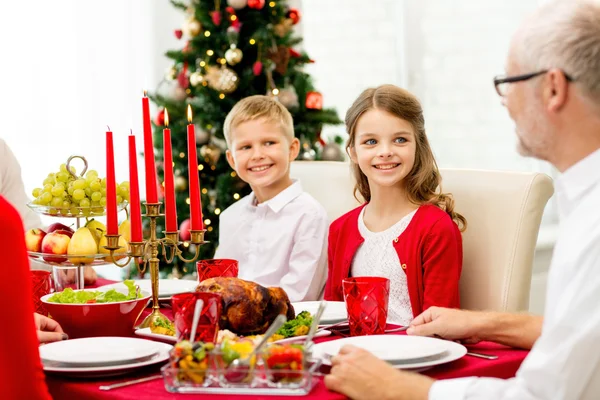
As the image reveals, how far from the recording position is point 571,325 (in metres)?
1.23

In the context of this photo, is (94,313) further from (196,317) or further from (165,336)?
(196,317)

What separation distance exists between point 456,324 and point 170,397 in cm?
63

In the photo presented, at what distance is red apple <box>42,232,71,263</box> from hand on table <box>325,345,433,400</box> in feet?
2.76

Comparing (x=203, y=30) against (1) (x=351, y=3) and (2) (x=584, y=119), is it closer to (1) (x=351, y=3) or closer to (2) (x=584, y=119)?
(1) (x=351, y=3)

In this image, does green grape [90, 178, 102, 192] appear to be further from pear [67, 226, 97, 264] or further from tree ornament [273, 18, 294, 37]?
tree ornament [273, 18, 294, 37]

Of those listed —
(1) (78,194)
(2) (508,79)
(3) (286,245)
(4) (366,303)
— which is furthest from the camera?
(3) (286,245)

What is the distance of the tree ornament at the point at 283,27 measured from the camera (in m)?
4.40

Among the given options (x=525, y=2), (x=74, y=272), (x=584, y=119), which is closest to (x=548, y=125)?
(x=584, y=119)

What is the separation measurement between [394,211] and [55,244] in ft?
3.28

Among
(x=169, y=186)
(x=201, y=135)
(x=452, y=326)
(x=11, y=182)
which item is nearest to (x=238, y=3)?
(x=201, y=135)

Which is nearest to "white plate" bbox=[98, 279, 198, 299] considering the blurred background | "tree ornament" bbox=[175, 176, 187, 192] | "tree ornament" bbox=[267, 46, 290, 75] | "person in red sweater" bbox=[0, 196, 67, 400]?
"person in red sweater" bbox=[0, 196, 67, 400]

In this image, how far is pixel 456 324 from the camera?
1733 millimetres

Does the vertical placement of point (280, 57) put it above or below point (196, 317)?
above

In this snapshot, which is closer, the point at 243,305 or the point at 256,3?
the point at 243,305
